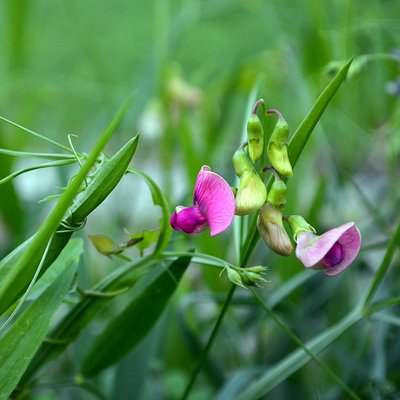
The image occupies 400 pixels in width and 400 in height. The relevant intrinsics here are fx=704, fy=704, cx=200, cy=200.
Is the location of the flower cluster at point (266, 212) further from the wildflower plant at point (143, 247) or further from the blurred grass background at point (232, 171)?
the blurred grass background at point (232, 171)

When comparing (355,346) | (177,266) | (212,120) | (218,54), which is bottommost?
(218,54)

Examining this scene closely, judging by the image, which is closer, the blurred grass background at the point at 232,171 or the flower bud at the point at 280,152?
the flower bud at the point at 280,152

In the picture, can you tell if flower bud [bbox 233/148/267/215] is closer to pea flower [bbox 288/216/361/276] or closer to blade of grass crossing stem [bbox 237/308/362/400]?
pea flower [bbox 288/216/361/276]

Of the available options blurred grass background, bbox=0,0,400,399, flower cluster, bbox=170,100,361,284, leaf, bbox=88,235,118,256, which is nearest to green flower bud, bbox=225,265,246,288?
flower cluster, bbox=170,100,361,284

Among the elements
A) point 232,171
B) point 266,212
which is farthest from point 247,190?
point 232,171

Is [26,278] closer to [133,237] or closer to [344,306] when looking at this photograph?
[133,237]

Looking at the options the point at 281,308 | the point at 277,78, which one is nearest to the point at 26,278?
the point at 281,308

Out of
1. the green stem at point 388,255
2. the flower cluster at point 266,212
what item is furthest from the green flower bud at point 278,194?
the green stem at point 388,255
